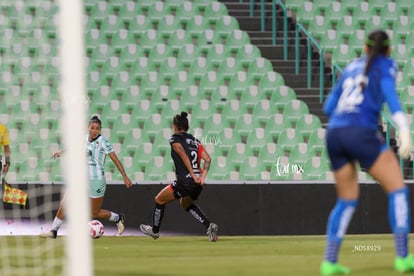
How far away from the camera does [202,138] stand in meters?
19.5

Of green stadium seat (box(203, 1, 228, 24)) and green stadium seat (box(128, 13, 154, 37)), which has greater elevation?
green stadium seat (box(203, 1, 228, 24))

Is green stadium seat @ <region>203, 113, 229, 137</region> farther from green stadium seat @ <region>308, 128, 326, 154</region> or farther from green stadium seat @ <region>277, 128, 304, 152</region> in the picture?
green stadium seat @ <region>308, 128, 326, 154</region>

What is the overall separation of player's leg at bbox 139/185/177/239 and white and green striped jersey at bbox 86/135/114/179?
819 millimetres

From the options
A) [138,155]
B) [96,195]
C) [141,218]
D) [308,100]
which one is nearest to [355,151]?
[96,195]

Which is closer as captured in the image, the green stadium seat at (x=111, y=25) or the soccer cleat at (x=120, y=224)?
the soccer cleat at (x=120, y=224)

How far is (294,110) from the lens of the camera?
2020cm

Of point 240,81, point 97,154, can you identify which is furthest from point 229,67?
point 97,154

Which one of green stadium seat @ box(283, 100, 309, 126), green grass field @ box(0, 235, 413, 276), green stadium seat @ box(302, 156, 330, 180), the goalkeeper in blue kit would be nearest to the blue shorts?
the goalkeeper in blue kit

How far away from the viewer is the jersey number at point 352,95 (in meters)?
8.24

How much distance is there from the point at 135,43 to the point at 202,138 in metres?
3.22

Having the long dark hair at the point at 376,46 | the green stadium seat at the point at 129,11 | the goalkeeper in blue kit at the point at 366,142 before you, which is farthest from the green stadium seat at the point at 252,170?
the long dark hair at the point at 376,46

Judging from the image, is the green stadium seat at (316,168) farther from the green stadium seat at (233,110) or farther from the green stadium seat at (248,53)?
the green stadium seat at (248,53)

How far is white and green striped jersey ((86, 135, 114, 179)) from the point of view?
49.7ft

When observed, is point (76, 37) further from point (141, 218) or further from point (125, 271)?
point (141, 218)
